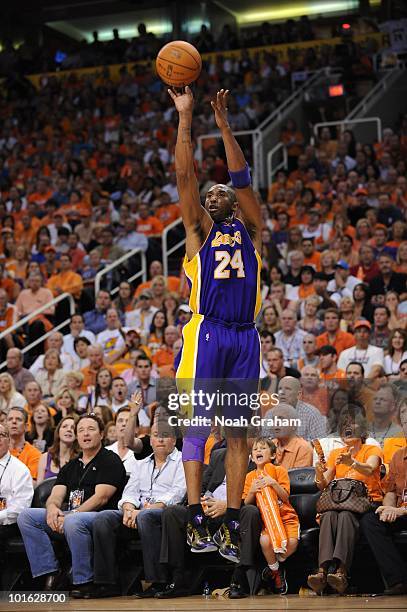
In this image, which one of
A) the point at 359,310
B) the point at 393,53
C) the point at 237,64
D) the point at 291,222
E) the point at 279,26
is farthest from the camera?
the point at 279,26

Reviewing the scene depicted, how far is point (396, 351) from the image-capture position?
10.3 metres

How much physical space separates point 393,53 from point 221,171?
5.28m

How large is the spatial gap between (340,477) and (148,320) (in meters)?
5.56

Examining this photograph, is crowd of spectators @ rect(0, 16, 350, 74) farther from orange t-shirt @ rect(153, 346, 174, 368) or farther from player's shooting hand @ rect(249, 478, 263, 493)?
player's shooting hand @ rect(249, 478, 263, 493)

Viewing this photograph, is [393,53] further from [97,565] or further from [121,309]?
[97,565]

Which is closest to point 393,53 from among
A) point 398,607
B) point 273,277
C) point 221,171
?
point 221,171

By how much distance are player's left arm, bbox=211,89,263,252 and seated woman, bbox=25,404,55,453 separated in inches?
156

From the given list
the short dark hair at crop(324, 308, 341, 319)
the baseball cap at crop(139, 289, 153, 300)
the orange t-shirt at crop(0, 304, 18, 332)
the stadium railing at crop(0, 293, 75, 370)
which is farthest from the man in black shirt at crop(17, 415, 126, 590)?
the orange t-shirt at crop(0, 304, 18, 332)

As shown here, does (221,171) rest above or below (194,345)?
above

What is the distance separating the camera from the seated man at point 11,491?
8.38 metres

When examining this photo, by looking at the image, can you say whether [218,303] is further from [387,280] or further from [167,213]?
[167,213]

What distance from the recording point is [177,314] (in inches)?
482

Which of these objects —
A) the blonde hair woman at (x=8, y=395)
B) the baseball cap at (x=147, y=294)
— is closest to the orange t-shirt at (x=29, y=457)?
the blonde hair woman at (x=8, y=395)

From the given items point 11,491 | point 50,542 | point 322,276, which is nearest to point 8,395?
point 11,491
